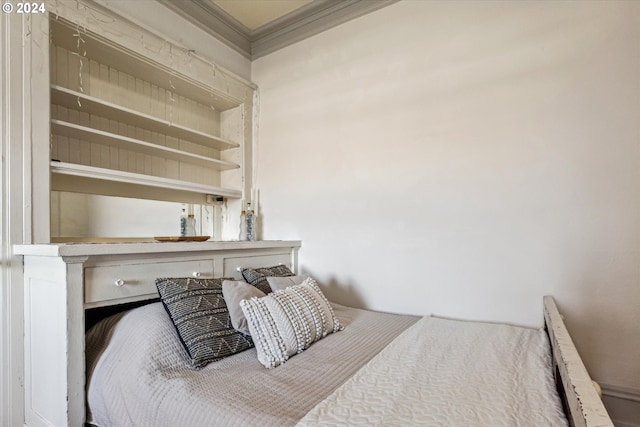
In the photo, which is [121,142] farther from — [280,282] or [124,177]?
[280,282]

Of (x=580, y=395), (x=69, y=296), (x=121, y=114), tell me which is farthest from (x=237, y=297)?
(x=121, y=114)

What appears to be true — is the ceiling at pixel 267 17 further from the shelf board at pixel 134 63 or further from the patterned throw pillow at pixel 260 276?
the patterned throw pillow at pixel 260 276

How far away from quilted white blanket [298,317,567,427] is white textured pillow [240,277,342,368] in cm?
34

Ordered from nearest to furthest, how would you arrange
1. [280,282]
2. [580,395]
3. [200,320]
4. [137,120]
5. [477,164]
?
[580,395] < [200,320] < [280,282] < [477,164] < [137,120]

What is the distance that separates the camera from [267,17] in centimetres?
250

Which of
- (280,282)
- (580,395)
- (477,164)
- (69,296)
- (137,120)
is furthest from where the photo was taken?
(137,120)

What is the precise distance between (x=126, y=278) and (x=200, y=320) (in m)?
0.41

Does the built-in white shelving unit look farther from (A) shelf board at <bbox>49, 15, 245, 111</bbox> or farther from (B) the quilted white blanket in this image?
(B) the quilted white blanket

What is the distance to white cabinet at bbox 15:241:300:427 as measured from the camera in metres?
1.21

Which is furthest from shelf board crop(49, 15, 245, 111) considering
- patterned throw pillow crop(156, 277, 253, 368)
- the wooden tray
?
patterned throw pillow crop(156, 277, 253, 368)

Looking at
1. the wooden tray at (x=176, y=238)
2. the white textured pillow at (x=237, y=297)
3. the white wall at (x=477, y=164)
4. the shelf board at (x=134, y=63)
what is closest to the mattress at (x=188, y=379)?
the white textured pillow at (x=237, y=297)

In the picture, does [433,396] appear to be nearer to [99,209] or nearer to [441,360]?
[441,360]

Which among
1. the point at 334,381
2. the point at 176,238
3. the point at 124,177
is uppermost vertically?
the point at 124,177

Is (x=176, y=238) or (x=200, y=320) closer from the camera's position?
(x=200, y=320)
